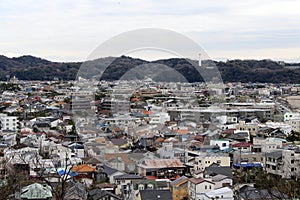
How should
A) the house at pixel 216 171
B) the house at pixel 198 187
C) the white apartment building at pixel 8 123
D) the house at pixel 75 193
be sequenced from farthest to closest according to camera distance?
the white apartment building at pixel 8 123
the house at pixel 216 171
the house at pixel 198 187
the house at pixel 75 193

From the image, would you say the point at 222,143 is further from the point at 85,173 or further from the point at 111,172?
A: the point at 85,173

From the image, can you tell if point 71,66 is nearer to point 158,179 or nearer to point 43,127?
point 43,127

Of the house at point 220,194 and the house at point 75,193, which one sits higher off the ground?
the house at point 75,193

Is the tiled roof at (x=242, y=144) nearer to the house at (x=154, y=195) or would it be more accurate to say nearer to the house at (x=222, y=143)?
the house at (x=222, y=143)

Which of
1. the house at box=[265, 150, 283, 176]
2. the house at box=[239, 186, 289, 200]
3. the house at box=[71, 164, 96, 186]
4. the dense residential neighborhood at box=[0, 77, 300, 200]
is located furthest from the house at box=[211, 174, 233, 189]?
the house at box=[71, 164, 96, 186]

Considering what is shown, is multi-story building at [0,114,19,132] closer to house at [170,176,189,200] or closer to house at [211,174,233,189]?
house at [170,176,189,200]

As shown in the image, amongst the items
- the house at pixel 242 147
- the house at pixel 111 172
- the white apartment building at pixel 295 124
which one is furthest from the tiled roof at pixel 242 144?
the house at pixel 111 172

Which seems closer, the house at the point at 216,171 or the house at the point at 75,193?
the house at the point at 75,193
